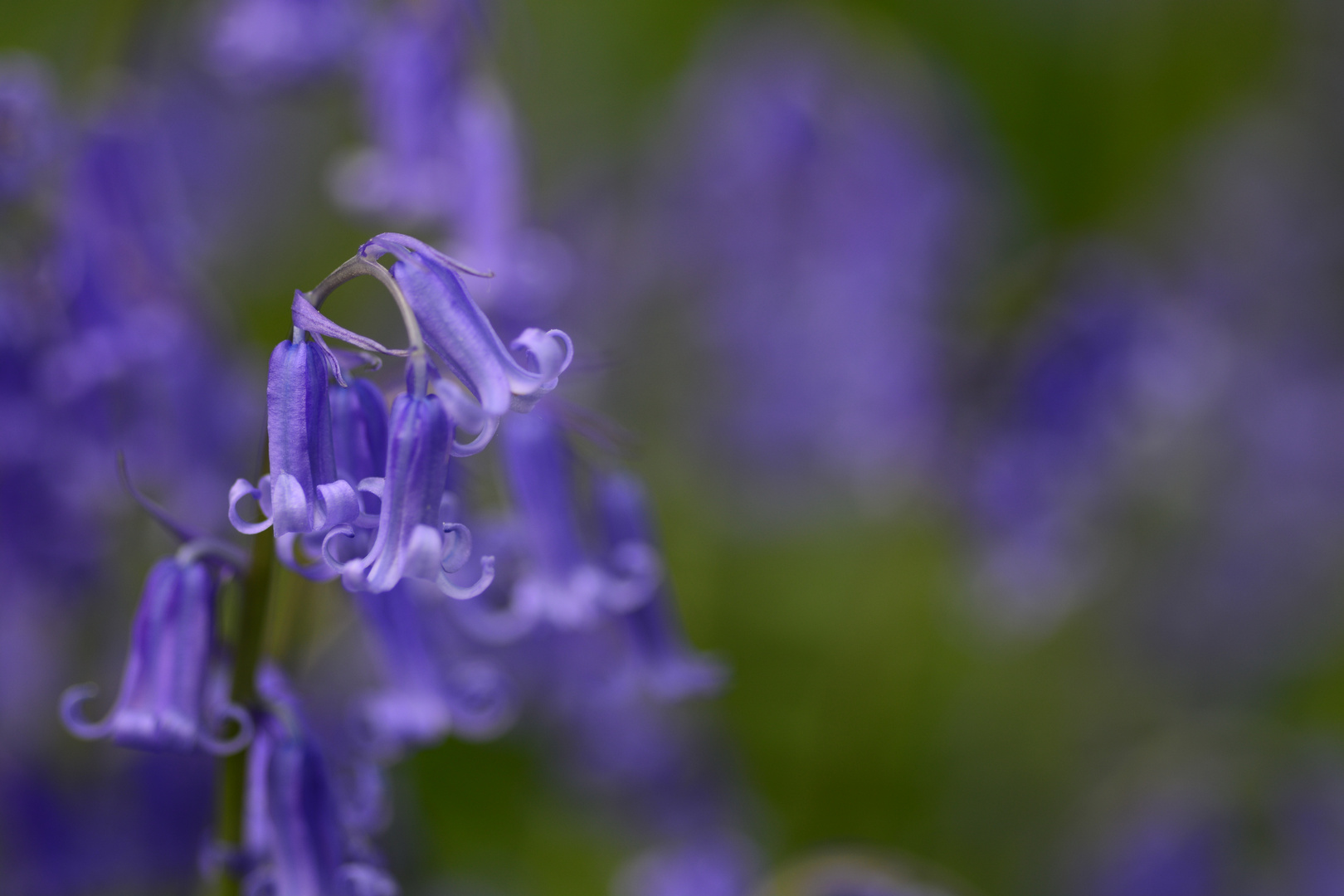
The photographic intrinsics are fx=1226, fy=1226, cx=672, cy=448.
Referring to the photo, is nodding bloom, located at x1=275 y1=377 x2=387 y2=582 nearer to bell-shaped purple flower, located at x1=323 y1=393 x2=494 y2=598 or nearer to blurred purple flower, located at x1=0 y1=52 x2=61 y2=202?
bell-shaped purple flower, located at x1=323 y1=393 x2=494 y2=598

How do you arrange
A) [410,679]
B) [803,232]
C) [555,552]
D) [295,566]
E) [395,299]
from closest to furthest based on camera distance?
[395,299] < [295,566] < [410,679] < [555,552] < [803,232]

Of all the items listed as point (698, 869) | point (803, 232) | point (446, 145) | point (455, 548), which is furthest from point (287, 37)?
point (803, 232)

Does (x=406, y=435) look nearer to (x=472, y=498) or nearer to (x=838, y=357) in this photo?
(x=472, y=498)

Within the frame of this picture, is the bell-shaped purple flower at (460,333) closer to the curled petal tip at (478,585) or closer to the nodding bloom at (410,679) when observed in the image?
the curled petal tip at (478,585)

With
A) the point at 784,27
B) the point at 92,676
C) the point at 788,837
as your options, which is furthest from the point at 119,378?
the point at 784,27

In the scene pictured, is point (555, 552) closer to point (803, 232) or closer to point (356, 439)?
point (356, 439)

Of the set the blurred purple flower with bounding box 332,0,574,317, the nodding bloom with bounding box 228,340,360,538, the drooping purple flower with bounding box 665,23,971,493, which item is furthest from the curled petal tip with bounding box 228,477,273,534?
the drooping purple flower with bounding box 665,23,971,493
